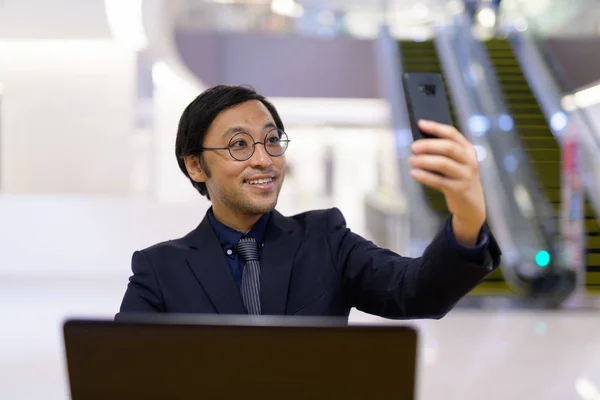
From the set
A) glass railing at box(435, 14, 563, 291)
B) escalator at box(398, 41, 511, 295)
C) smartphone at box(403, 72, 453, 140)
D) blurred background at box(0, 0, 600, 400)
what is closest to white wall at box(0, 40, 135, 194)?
blurred background at box(0, 0, 600, 400)

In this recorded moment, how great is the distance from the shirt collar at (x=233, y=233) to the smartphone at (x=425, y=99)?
702 mm

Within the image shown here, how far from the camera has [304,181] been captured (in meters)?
23.2

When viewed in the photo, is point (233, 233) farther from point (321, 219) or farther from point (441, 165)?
point (441, 165)

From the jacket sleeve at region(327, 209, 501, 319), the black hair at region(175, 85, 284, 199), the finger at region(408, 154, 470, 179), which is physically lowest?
the jacket sleeve at region(327, 209, 501, 319)

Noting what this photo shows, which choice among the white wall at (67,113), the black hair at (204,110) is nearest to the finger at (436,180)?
the black hair at (204,110)

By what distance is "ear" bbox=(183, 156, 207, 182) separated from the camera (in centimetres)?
191

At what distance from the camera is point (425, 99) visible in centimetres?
126

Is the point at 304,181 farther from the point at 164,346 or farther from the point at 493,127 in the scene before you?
the point at 164,346

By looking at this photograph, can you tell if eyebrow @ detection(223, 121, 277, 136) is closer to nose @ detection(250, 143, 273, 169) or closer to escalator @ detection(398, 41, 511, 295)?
nose @ detection(250, 143, 273, 169)

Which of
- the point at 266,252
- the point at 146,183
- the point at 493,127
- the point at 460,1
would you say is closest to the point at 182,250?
the point at 266,252

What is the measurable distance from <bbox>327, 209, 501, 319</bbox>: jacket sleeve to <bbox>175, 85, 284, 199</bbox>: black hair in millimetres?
363

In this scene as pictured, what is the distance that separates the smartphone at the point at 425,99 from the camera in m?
1.23

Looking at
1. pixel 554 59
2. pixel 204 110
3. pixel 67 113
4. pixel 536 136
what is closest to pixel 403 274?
pixel 204 110

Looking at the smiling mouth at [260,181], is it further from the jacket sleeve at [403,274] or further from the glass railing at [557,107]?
the glass railing at [557,107]
